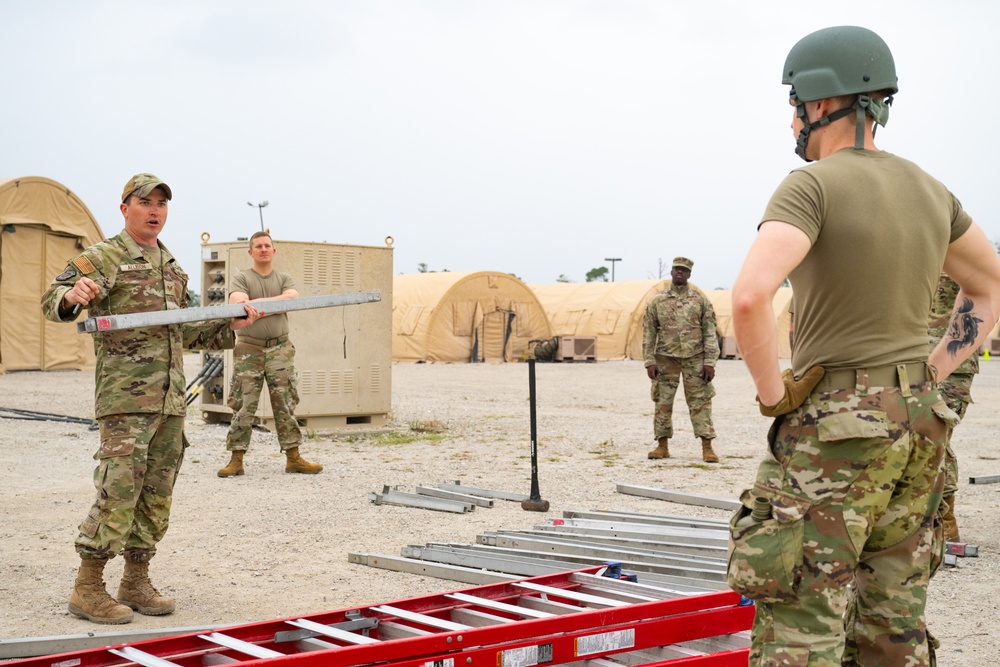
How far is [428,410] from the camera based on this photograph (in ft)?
56.7

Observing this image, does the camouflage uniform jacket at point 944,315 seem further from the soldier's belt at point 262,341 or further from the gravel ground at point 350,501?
the soldier's belt at point 262,341

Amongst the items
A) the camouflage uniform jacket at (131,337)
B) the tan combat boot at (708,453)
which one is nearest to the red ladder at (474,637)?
the camouflage uniform jacket at (131,337)

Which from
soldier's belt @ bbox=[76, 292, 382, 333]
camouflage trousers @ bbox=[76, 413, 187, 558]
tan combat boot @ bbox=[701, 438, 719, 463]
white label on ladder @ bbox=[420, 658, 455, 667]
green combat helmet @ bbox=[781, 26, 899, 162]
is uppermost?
green combat helmet @ bbox=[781, 26, 899, 162]

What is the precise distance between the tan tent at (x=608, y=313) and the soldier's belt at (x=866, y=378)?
33646 mm

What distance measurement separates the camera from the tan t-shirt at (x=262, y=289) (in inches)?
400

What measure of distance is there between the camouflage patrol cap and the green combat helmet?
357 cm

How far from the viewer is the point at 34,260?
2417 centimetres

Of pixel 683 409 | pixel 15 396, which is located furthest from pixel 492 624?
pixel 15 396

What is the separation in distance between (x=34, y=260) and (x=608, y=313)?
65.9 ft

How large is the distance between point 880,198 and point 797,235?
0.30 m

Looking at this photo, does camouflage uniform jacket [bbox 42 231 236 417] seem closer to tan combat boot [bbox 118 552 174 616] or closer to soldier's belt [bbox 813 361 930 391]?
tan combat boot [bbox 118 552 174 616]

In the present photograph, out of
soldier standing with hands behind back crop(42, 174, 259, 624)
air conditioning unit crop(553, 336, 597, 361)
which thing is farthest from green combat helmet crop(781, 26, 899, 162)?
air conditioning unit crop(553, 336, 597, 361)

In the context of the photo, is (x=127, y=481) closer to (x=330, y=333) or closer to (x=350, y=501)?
(x=350, y=501)

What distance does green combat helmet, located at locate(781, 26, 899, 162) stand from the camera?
2.98 m
